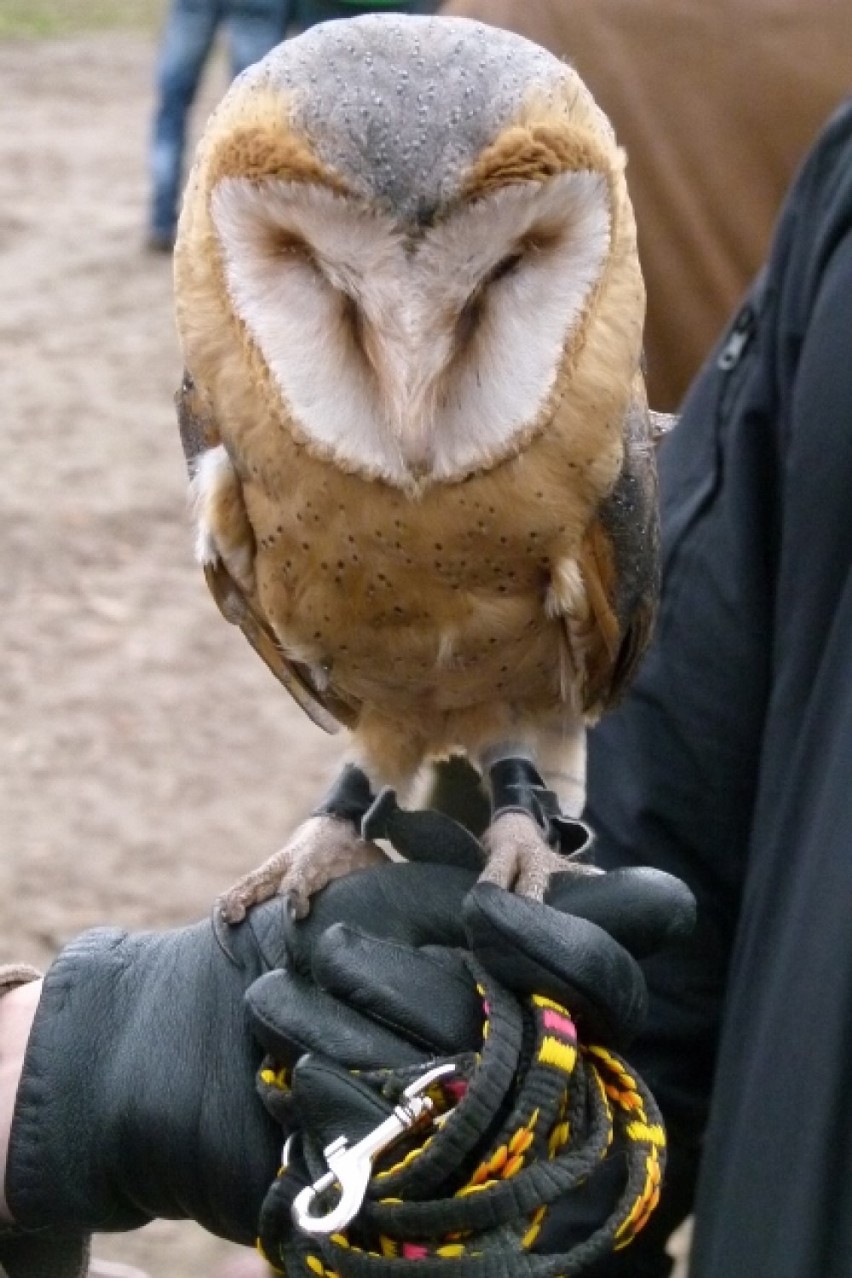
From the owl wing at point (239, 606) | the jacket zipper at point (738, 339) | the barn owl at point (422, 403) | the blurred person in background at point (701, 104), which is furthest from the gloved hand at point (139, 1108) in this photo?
the blurred person in background at point (701, 104)

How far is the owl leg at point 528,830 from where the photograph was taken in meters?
1.55

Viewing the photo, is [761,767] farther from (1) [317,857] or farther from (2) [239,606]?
(2) [239,606]

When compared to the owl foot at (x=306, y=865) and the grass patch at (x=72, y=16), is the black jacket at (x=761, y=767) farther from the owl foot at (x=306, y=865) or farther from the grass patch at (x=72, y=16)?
the grass patch at (x=72, y=16)

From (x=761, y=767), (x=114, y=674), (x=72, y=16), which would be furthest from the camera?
(x=72, y=16)

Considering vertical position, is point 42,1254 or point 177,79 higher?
point 42,1254

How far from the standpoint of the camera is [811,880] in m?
1.31

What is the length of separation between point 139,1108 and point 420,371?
0.64 m

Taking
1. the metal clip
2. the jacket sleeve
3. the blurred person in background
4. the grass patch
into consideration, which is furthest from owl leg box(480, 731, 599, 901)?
the grass patch

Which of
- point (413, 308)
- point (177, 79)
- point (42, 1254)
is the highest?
point (413, 308)

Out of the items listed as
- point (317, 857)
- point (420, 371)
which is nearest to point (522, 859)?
point (317, 857)

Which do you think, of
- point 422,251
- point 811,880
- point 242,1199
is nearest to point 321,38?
point 422,251

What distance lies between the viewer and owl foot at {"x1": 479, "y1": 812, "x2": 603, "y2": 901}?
1515 mm

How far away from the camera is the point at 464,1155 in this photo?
3.74 ft

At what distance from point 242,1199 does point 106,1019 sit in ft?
0.62
